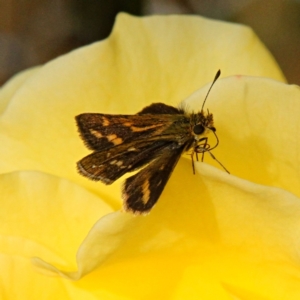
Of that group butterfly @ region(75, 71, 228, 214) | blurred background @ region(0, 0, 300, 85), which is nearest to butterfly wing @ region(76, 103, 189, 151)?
butterfly @ region(75, 71, 228, 214)

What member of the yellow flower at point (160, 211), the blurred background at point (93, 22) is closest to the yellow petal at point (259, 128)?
the yellow flower at point (160, 211)

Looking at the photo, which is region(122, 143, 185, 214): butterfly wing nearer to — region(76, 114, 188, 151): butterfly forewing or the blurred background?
region(76, 114, 188, 151): butterfly forewing

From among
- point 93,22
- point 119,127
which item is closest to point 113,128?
point 119,127

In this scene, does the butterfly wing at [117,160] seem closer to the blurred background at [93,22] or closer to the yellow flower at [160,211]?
the yellow flower at [160,211]

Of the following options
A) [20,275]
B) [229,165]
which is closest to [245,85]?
[229,165]

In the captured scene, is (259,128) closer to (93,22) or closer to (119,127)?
(119,127)

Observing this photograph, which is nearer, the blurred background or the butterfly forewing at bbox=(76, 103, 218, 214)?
the butterfly forewing at bbox=(76, 103, 218, 214)

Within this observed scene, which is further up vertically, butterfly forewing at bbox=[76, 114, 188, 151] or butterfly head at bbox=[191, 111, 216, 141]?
butterfly head at bbox=[191, 111, 216, 141]
